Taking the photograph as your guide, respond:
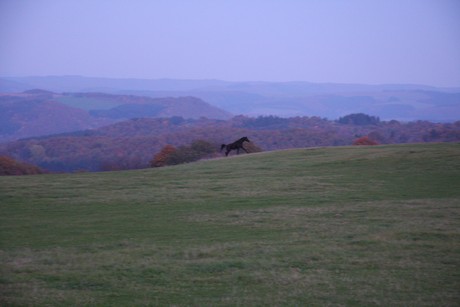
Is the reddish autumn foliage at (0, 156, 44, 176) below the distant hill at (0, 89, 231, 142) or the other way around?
below

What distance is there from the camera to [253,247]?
11344 millimetres

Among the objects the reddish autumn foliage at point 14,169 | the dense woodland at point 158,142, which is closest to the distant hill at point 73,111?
the dense woodland at point 158,142

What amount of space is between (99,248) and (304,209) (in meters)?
6.86

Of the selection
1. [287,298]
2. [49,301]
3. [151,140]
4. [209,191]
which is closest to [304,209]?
[209,191]

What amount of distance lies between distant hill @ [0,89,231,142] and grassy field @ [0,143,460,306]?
84.4 metres

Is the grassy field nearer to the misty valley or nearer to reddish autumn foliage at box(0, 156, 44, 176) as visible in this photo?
reddish autumn foliage at box(0, 156, 44, 176)

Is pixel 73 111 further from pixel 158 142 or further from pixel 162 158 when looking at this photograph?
pixel 162 158

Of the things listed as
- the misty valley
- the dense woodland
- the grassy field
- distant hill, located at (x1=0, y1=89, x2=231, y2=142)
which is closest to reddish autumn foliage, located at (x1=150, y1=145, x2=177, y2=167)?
the misty valley

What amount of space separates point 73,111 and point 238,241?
403 ft

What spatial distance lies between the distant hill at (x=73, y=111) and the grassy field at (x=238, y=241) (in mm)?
84422

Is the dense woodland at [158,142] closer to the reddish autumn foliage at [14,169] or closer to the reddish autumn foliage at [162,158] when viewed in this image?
the reddish autumn foliage at [162,158]

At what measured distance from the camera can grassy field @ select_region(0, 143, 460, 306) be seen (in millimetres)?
8359

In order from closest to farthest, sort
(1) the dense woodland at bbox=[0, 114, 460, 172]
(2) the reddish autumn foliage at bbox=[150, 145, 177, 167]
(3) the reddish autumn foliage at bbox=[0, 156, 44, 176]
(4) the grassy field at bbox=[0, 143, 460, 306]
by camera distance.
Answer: (4) the grassy field at bbox=[0, 143, 460, 306] < (3) the reddish autumn foliage at bbox=[0, 156, 44, 176] < (2) the reddish autumn foliage at bbox=[150, 145, 177, 167] < (1) the dense woodland at bbox=[0, 114, 460, 172]

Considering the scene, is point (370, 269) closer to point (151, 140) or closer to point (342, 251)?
point (342, 251)
